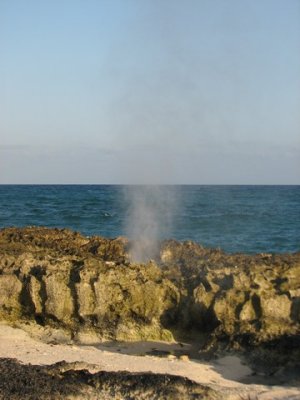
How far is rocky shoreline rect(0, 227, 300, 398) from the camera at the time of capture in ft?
31.0

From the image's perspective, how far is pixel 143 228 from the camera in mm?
16672

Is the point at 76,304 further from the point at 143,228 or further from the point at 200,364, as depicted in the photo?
the point at 143,228

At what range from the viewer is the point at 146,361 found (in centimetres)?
892

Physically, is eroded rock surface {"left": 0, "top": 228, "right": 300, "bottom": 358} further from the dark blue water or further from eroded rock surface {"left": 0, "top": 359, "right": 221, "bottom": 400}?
the dark blue water

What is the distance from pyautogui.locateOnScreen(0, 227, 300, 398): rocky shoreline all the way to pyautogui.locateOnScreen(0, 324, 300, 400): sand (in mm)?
264

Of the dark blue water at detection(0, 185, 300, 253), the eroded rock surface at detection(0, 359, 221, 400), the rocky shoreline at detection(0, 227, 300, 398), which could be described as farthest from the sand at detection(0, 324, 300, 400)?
the dark blue water at detection(0, 185, 300, 253)

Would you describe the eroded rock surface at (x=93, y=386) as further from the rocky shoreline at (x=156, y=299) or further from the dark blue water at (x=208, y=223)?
the dark blue water at (x=208, y=223)

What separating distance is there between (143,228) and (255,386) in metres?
8.89

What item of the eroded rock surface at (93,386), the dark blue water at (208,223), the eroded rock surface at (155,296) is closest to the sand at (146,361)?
the eroded rock surface at (155,296)

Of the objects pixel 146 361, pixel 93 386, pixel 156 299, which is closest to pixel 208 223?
pixel 156 299

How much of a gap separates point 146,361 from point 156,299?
149cm

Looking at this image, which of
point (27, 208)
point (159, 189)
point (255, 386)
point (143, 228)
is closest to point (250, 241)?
point (159, 189)

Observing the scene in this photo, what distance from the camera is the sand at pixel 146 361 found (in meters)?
7.91

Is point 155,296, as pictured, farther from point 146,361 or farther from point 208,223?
point 208,223
